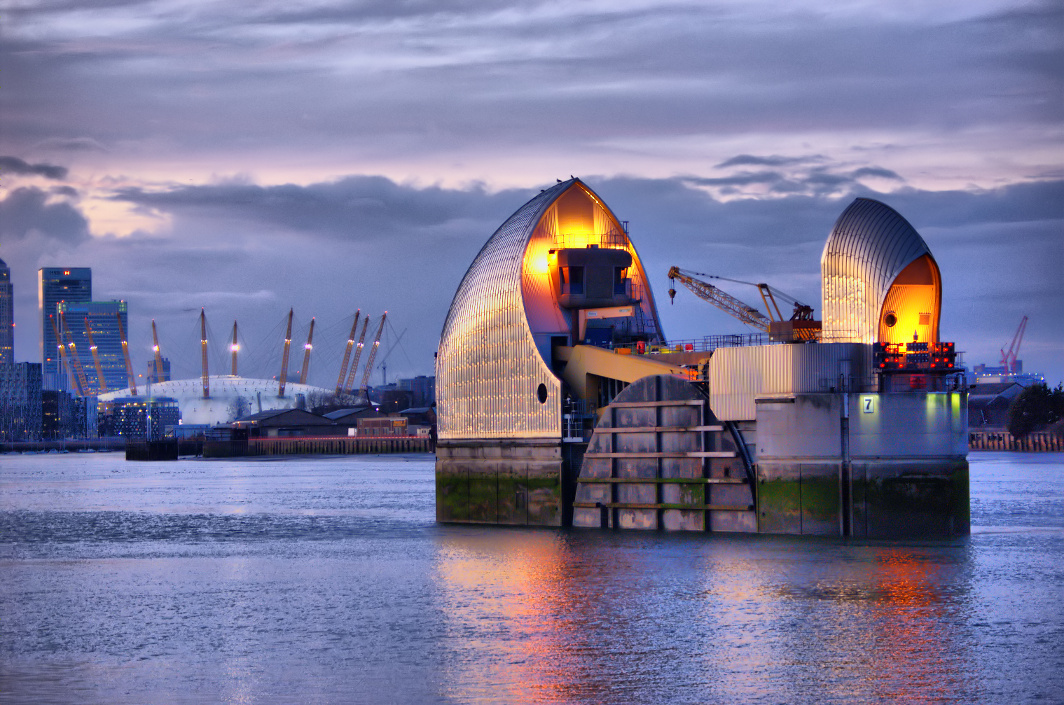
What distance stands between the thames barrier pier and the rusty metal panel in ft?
0.17

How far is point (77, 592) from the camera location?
1746 inches

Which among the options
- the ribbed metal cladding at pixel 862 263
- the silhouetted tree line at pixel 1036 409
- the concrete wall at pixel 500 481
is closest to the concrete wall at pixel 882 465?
the ribbed metal cladding at pixel 862 263

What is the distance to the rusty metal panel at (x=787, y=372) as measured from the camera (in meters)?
47.7

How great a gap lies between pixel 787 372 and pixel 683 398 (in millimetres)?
4802

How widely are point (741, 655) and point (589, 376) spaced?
1076 inches

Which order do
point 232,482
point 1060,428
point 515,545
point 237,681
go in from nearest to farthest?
point 237,681, point 515,545, point 232,482, point 1060,428

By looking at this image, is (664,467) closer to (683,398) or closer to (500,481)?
(683,398)

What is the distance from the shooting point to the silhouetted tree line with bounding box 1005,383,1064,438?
182 meters

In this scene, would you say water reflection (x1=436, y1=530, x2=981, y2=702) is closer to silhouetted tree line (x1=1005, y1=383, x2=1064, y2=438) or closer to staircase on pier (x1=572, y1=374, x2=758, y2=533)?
staircase on pier (x1=572, y1=374, x2=758, y2=533)

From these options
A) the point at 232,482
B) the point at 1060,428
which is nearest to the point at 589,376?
the point at 232,482

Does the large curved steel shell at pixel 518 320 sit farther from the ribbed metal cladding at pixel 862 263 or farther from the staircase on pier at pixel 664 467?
the ribbed metal cladding at pixel 862 263

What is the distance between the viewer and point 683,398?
169 feet

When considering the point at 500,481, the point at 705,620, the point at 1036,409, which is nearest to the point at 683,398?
the point at 500,481

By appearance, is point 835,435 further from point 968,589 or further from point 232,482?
point 232,482
